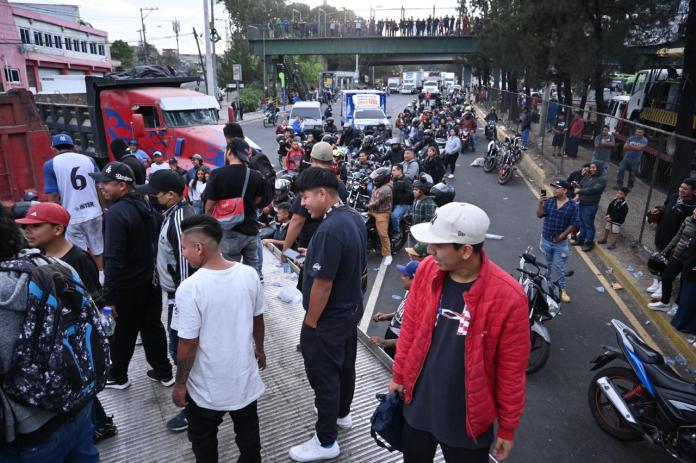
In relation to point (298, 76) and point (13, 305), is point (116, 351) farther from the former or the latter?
point (298, 76)

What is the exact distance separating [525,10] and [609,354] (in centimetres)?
1663

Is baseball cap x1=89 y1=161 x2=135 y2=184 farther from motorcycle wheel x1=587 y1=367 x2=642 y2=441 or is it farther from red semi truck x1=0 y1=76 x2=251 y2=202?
red semi truck x1=0 y1=76 x2=251 y2=202

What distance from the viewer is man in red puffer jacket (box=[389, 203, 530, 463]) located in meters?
2.18

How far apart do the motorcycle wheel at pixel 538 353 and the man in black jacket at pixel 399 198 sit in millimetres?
4034

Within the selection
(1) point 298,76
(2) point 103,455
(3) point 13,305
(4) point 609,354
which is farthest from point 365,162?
(1) point 298,76

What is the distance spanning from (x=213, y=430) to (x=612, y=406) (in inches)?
125

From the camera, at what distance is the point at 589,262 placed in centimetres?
831

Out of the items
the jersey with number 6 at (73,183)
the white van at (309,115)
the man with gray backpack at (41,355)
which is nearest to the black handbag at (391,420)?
the man with gray backpack at (41,355)

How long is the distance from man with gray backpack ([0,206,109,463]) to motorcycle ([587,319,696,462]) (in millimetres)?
3786

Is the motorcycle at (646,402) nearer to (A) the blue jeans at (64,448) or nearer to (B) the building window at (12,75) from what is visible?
(A) the blue jeans at (64,448)

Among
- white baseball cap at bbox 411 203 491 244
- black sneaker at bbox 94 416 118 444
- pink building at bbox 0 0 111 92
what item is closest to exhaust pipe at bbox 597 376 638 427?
white baseball cap at bbox 411 203 491 244

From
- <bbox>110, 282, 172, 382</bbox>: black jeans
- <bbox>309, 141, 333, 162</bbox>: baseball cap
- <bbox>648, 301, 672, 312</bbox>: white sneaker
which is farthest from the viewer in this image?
<bbox>648, 301, 672, 312</bbox>: white sneaker

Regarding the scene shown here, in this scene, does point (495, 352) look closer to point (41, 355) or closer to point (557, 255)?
point (41, 355)

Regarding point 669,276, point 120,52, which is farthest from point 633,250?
point 120,52
